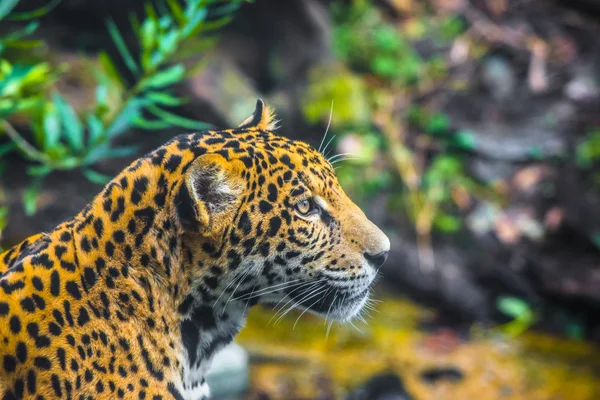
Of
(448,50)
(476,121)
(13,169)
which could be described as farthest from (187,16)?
(448,50)

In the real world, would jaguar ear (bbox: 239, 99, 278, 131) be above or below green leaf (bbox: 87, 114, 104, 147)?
above

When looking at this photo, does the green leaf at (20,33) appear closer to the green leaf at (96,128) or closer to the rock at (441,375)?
the green leaf at (96,128)

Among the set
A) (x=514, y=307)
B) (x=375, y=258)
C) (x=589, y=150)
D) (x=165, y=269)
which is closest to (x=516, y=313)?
(x=514, y=307)

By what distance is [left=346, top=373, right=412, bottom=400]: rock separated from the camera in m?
5.73

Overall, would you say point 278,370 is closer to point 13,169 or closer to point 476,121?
point 13,169

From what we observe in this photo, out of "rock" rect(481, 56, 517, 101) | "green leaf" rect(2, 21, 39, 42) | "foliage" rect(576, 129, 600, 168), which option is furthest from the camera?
"rock" rect(481, 56, 517, 101)

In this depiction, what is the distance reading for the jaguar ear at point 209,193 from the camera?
7.88ft

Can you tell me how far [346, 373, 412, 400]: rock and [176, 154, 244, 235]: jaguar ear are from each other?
3628 millimetres

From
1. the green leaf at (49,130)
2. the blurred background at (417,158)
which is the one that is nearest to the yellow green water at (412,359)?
the blurred background at (417,158)

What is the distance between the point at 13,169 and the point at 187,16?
3.74m

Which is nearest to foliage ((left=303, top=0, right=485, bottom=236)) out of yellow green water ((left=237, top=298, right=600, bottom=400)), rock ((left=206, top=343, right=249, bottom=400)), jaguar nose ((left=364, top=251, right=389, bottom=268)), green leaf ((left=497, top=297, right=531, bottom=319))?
green leaf ((left=497, top=297, right=531, bottom=319))

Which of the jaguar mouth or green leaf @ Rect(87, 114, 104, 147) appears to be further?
green leaf @ Rect(87, 114, 104, 147)

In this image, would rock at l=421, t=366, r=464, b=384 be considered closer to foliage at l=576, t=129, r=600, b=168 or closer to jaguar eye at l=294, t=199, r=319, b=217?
foliage at l=576, t=129, r=600, b=168

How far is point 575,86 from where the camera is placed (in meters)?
8.43
